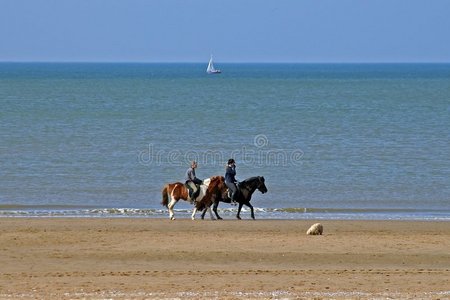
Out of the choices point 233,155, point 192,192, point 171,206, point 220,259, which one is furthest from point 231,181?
point 233,155

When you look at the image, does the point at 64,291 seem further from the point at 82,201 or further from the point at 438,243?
the point at 82,201

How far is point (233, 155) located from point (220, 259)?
81.6 ft

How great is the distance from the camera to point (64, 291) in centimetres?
1489

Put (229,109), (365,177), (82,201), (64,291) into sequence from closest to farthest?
(64,291)
(82,201)
(365,177)
(229,109)

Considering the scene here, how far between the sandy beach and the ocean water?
333 centimetres

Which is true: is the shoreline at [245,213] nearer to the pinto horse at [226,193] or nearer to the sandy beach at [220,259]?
the pinto horse at [226,193]

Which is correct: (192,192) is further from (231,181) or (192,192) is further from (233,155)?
(233,155)

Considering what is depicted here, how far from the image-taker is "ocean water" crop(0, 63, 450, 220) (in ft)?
96.9

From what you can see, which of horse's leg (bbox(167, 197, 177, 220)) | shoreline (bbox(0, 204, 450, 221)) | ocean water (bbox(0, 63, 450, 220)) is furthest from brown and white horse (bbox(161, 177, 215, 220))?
Result: ocean water (bbox(0, 63, 450, 220))

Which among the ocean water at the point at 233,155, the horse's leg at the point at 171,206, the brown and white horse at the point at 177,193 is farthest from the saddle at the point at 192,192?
the ocean water at the point at 233,155

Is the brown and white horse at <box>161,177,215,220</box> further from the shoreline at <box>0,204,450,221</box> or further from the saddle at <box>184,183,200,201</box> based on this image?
the shoreline at <box>0,204,450,221</box>

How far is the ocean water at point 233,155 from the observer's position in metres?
29.5

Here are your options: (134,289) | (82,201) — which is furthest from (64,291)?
(82,201)

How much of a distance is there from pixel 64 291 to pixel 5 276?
1.78 meters
